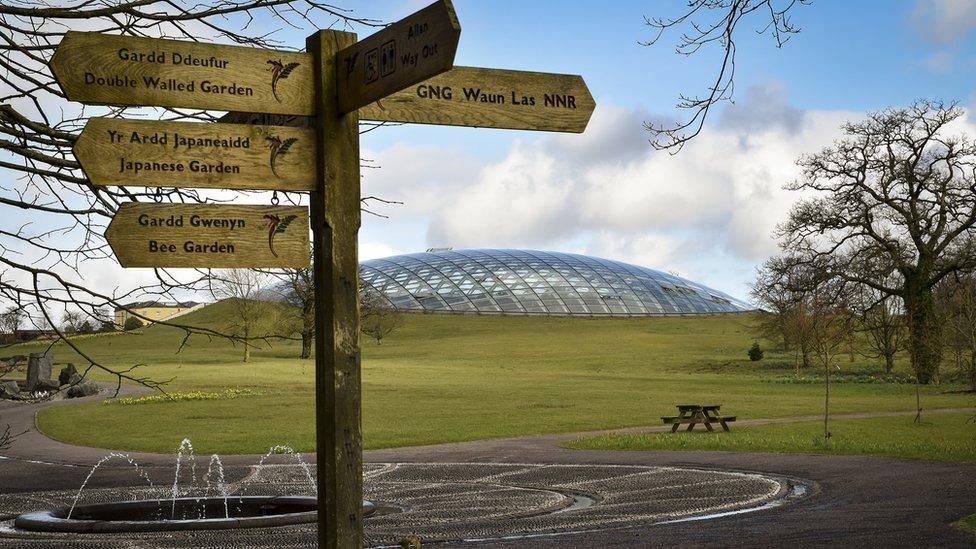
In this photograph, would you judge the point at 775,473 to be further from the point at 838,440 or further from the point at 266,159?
the point at 266,159

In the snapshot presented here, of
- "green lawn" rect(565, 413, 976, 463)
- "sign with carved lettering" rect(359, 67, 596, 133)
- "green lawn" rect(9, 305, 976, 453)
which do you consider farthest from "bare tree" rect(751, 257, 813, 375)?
"sign with carved lettering" rect(359, 67, 596, 133)

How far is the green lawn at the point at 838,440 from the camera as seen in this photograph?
1928 centimetres

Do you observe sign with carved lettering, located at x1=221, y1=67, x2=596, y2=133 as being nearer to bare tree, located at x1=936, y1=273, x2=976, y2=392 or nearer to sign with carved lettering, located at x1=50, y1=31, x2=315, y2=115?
sign with carved lettering, located at x1=50, y1=31, x2=315, y2=115

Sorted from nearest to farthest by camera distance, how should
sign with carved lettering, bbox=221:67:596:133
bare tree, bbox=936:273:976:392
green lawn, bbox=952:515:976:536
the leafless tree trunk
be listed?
sign with carved lettering, bbox=221:67:596:133 < green lawn, bbox=952:515:976:536 < bare tree, bbox=936:273:976:392 < the leafless tree trunk

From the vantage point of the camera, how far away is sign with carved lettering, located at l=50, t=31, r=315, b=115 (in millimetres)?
5086

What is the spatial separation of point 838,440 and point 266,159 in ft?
61.6

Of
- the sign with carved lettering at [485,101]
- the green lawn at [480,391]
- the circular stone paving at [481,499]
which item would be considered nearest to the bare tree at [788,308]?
the green lawn at [480,391]

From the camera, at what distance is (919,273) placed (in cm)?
4556

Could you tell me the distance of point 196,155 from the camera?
5.15 m

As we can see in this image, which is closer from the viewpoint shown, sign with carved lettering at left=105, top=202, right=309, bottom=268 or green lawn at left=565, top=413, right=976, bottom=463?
sign with carved lettering at left=105, top=202, right=309, bottom=268

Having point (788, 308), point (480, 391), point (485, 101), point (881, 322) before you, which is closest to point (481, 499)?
point (485, 101)

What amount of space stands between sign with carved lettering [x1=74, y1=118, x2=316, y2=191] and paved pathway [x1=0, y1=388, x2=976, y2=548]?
5.32 meters

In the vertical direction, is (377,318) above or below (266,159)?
above

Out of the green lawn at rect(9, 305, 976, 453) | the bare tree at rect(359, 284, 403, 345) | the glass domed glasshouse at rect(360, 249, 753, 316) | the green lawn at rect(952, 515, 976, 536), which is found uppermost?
the glass domed glasshouse at rect(360, 249, 753, 316)
